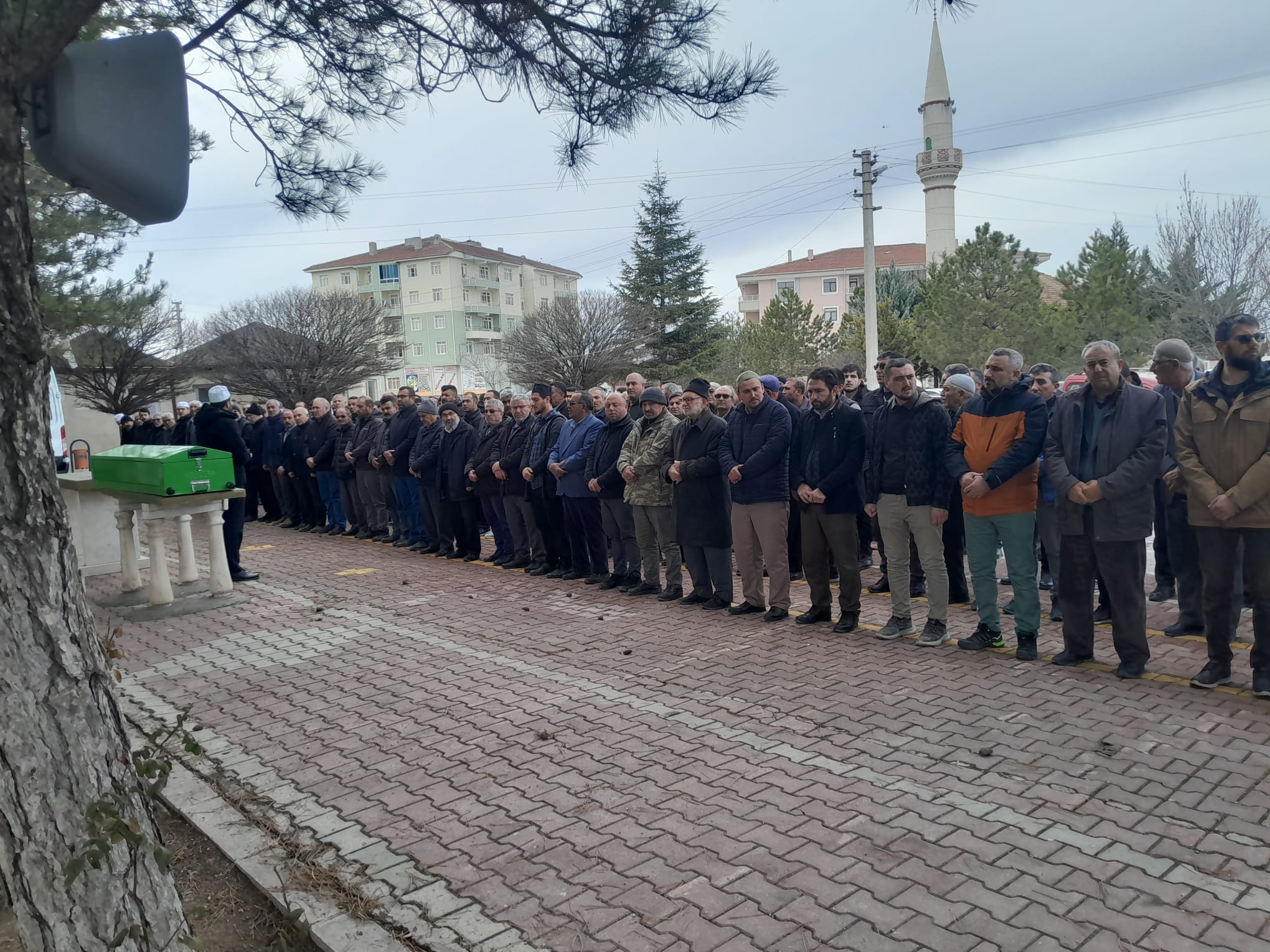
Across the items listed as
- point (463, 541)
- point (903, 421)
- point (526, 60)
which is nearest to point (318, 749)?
point (526, 60)

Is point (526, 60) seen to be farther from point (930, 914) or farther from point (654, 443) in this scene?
point (654, 443)

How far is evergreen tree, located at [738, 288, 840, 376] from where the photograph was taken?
153 ft

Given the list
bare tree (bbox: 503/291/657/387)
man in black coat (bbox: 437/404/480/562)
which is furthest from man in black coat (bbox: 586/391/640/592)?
bare tree (bbox: 503/291/657/387)

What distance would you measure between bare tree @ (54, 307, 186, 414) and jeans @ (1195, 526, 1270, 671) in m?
24.9

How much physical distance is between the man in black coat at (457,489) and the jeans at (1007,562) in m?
6.70

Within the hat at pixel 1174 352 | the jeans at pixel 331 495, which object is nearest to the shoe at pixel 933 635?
the hat at pixel 1174 352

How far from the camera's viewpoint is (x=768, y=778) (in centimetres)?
464

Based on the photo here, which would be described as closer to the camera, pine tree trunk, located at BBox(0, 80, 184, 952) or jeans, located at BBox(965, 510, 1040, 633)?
pine tree trunk, located at BBox(0, 80, 184, 952)

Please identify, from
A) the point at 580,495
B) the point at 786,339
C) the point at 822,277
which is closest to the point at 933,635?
the point at 580,495

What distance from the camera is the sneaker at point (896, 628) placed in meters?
7.39

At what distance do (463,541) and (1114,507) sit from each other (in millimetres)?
8269

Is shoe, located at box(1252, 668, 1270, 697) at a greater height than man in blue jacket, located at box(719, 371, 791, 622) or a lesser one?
lesser

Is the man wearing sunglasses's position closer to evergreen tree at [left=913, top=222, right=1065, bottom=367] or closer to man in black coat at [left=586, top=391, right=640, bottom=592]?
man in black coat at [left=586, top=391, right=640, bottom=592]

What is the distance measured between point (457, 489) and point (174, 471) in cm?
373
